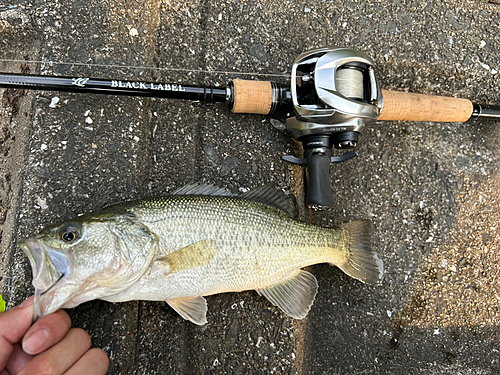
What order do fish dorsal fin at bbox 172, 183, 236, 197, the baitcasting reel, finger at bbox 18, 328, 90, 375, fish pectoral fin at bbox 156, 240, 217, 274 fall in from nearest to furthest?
finger at bbox 18, 328, 90, 375 < fish pectoral fin at bbox 156, 240, 217, 274 < the baitcasting reel < fish dorsal fin at bbox 172, 183, 236, 197

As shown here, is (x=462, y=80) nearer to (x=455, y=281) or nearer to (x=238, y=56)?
(x=455, y=281)

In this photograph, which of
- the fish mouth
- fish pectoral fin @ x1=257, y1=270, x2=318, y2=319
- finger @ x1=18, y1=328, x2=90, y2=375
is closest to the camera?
finger @ x1=18, y1=328, x2=90, y2=375

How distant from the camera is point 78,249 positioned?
6.08 ft

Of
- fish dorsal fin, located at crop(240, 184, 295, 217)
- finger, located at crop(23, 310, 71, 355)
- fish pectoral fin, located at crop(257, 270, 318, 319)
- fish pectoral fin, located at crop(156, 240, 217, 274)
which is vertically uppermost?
fish dorsal fin, located at crop(240, 184, 295, 217)

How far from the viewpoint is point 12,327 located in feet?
5.65

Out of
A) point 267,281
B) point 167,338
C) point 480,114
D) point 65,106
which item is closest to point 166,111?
point 65,106

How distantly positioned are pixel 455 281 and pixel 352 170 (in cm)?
128

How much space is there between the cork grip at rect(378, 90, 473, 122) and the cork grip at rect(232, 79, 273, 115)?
0.85m

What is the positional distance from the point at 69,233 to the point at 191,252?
65cm

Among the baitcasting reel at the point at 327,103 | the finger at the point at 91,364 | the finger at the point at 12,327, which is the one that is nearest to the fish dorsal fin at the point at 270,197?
the baitcasting reel at the point at 327,103

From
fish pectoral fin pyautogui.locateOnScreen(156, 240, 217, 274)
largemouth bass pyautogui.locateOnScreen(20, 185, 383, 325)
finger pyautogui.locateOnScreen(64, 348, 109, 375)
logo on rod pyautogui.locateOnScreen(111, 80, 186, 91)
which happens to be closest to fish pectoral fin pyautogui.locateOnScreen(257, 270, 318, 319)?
largemouth bass pyautogui.locateOnScreen(20, 185, 383, 325)

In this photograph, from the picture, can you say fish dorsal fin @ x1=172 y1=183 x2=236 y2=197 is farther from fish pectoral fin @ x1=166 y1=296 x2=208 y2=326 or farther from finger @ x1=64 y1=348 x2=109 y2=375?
finger @ x1=64 y1=348 x2=109 y2=375

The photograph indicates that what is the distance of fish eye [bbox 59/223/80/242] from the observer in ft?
6.09


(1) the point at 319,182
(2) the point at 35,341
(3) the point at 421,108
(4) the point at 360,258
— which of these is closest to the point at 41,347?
(2) the point at 35,341
